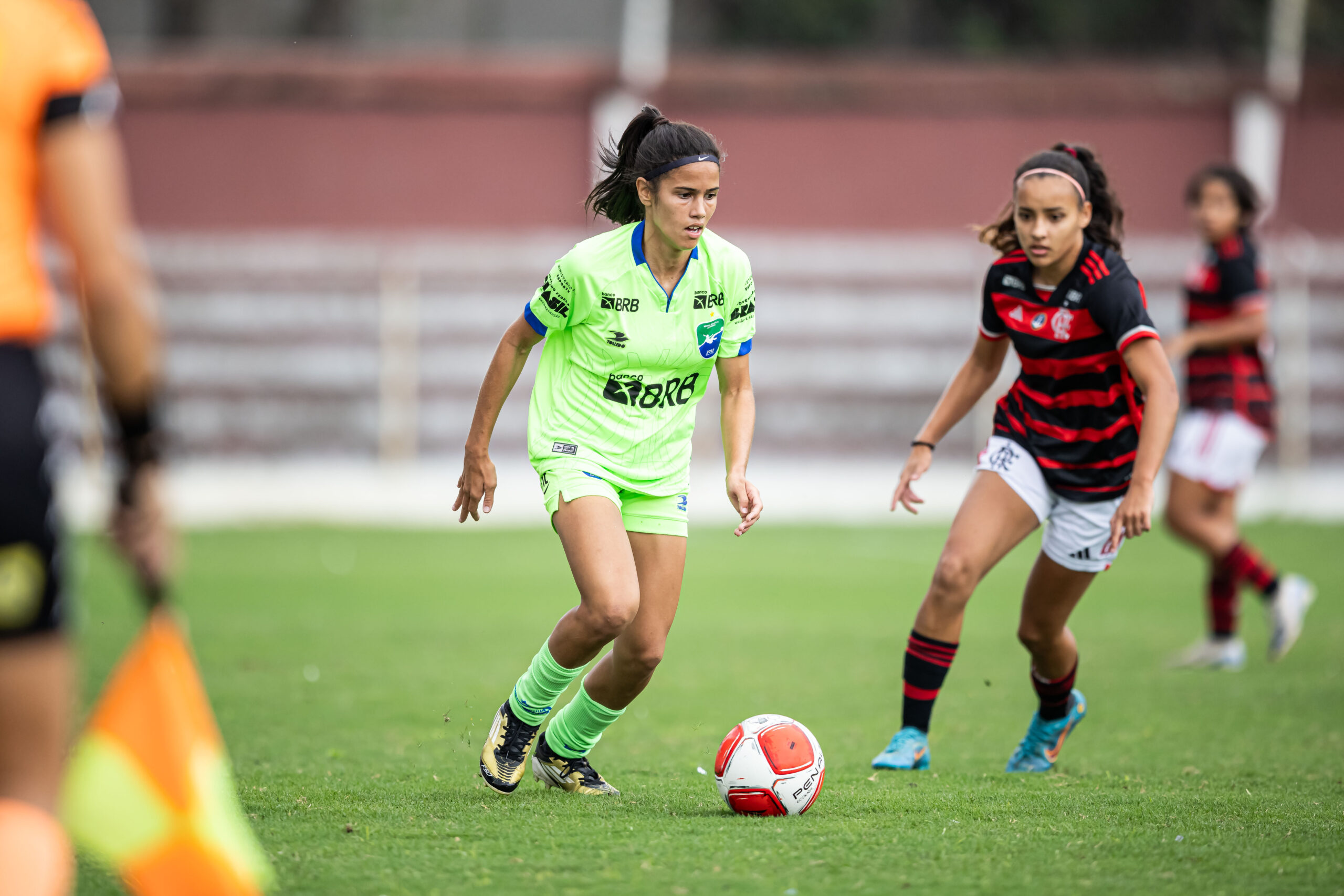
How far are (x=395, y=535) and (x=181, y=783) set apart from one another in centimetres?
1156

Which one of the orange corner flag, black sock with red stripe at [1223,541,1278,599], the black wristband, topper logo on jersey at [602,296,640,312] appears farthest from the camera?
black sock with red stripe at [1223,541,1278,599]

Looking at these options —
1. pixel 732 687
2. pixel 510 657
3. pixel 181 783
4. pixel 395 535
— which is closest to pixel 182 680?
pixel 181 783

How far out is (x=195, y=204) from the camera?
18.2 meters

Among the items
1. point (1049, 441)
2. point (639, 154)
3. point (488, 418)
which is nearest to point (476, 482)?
point (488, 418)

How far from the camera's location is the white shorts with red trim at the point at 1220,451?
→ 26.1 ft

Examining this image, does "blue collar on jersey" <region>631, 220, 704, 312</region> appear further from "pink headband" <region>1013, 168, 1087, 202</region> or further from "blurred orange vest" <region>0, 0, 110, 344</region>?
"blurred orange vest" <region>0, 0, 110, 344</region>

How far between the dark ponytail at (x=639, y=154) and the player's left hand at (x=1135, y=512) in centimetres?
170

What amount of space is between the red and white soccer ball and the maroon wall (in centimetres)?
1398

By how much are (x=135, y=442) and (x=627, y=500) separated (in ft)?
A: 7.73

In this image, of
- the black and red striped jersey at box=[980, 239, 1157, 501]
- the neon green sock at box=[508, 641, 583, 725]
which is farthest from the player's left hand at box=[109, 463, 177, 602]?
the black and red striped jersey at box=[980, 239, 1157, 501]

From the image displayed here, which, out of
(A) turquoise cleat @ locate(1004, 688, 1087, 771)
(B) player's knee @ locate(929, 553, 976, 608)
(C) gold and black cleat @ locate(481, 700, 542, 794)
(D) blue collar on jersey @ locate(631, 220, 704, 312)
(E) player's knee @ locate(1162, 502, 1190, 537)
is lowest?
(E) player's knee @ locate(1162, 502, 1190, 537)

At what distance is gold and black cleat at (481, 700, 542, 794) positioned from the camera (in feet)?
15.4

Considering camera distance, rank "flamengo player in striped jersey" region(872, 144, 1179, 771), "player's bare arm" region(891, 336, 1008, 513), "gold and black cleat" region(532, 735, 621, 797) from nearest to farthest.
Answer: "gold and black cleat" region(532, 735, 621, 797), "flamengo player in striped jersey" region(872, 144, 1179, 771), "player's bare arm" region(891, 336, 1008, 513)

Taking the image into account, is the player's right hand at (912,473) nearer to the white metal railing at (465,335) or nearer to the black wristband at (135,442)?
the black wristband at (135,442)
